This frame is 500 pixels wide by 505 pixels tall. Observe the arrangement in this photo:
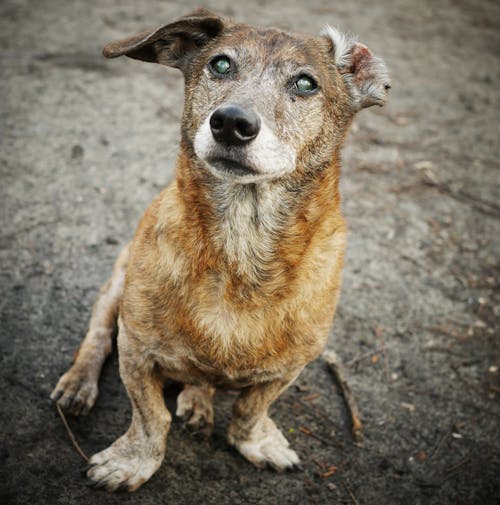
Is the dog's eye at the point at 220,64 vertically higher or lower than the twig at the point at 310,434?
higher

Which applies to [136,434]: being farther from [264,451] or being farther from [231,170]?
[231,170]

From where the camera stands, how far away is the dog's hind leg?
2680 millimetres

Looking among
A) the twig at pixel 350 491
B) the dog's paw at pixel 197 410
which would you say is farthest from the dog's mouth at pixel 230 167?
the twig at pixel 350 491

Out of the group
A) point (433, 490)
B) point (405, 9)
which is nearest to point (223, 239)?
point (433, 490)

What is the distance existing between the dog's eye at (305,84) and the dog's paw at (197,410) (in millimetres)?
1629

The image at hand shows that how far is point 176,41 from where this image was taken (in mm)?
2490

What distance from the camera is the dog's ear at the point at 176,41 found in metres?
2.23

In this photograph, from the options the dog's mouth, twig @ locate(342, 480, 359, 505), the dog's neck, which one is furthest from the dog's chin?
twig @ locate(342, 480, 359, 505)

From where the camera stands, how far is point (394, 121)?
18.9 ft

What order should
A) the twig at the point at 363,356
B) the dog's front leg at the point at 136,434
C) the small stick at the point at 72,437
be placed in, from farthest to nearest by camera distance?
the twig at the point at 363,356 → the small stick at the point at 72,437 → the dog's front leg at the point at 136,434

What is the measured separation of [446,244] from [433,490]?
87.6 inches

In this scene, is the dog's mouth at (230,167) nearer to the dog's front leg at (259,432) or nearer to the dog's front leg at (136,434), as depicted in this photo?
the dog's front leg at (136,434)

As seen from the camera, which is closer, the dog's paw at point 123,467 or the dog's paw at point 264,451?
the dog's paw at point 123,467

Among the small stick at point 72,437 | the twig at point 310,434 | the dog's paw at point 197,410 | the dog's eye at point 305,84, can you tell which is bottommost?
the twig at point 310,434
